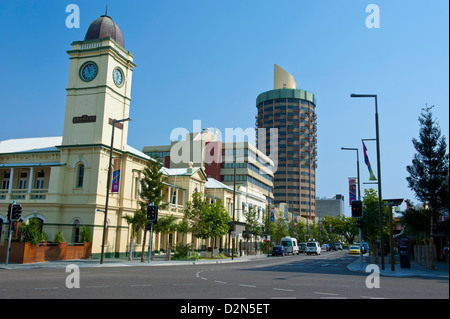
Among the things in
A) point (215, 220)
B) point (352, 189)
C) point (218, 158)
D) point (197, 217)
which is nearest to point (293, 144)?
point (218, 158)

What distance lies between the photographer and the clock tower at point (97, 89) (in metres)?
39.9

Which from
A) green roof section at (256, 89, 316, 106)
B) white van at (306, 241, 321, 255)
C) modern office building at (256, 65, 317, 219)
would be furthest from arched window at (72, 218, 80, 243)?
green roof section at (256, 89, 316, 106)

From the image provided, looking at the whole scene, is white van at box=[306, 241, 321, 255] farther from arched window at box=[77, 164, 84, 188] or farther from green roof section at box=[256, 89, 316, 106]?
green roof section at box=[256, 89, 316, 106]

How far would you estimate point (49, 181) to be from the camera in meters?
39.2

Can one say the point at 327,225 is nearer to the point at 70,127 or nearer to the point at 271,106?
the point at 271,106

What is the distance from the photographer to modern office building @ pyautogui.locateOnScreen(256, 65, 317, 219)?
156 meters

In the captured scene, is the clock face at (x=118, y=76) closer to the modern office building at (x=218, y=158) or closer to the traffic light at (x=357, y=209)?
the traffic light at (x=357, y=209)

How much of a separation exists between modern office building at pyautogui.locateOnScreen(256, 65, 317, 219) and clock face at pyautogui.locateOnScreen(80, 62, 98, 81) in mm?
120107

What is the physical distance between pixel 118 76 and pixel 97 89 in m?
3.18

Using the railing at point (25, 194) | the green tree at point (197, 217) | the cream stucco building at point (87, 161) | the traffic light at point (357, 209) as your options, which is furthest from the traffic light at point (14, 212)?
the traffic light at point (357, 209)

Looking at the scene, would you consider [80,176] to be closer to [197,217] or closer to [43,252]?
[43,252]

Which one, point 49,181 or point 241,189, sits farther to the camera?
point 241,189
